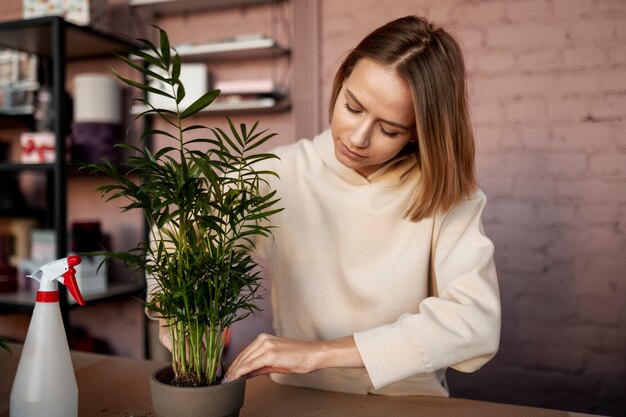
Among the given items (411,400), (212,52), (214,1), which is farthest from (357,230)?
(214,1)

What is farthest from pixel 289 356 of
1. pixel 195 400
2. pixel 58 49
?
pixel 58 49

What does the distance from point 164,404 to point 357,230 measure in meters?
0.62

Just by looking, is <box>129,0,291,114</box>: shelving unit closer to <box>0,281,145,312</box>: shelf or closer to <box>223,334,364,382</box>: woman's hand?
<box>0,281,145,312</box>: shelf

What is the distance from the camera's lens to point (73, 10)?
85.7 inches

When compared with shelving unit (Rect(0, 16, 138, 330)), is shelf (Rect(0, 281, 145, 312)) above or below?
below

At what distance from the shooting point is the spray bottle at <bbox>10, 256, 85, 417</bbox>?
0.74m

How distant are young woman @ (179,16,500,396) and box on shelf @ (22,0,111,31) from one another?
1369 millimetres

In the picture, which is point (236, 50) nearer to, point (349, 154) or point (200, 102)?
point (349, 154)

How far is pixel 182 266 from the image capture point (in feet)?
2.48

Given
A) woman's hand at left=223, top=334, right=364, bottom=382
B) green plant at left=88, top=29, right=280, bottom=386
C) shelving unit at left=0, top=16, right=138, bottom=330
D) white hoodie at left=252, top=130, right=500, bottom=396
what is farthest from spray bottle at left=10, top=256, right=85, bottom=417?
shelving unit at left=0, top=16, right=138, bottom=330

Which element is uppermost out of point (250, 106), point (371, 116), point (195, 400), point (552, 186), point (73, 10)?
point (73, 10)

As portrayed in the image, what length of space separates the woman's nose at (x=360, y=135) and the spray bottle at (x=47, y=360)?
1.86 ft

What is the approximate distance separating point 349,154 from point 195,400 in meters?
0.59

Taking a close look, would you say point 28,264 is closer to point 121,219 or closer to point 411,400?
point 121,219
